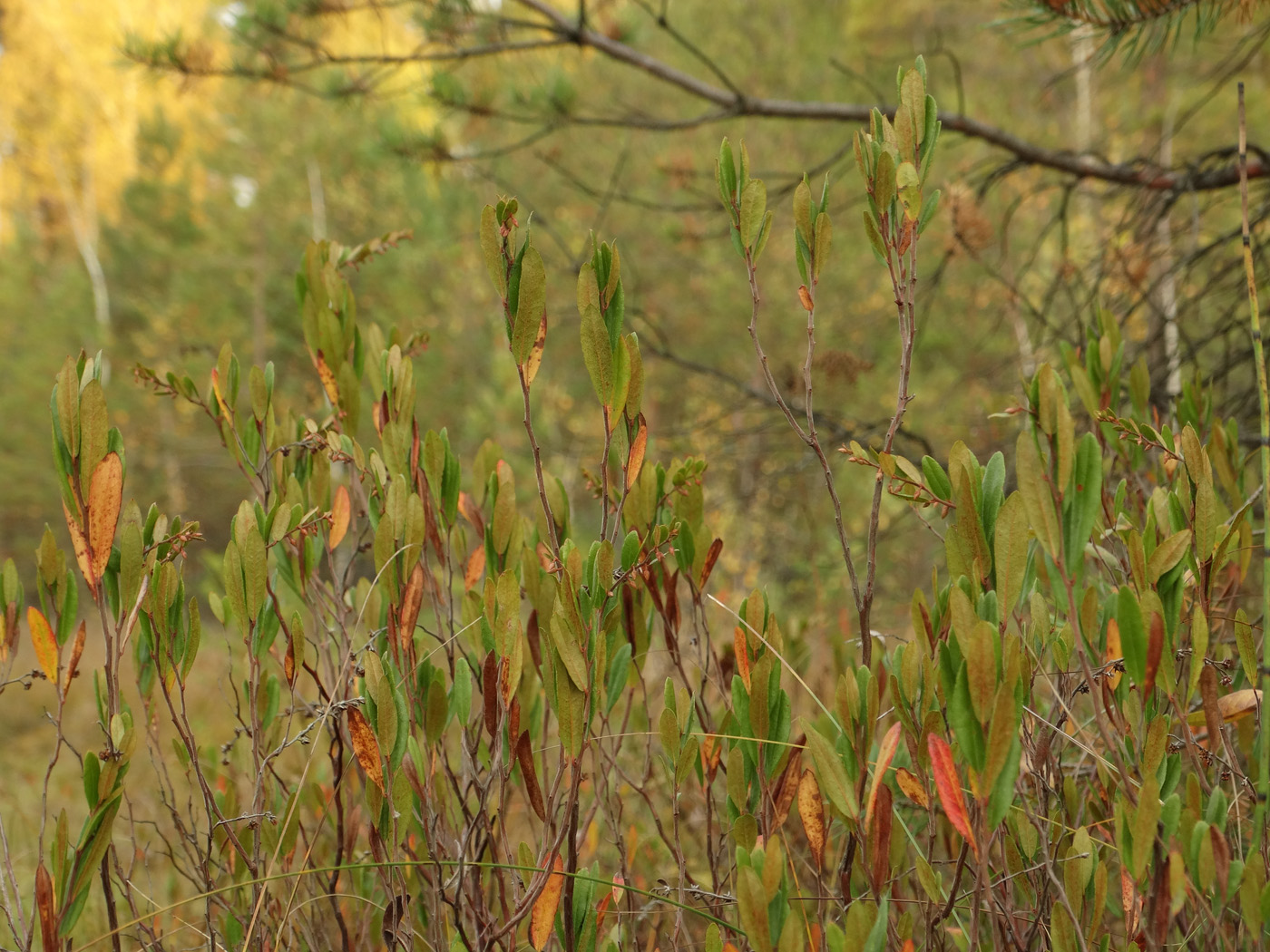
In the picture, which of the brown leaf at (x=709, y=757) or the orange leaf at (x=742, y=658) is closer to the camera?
the orange leaf at (x=742, y=658)

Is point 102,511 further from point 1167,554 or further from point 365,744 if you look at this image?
point 1167,554

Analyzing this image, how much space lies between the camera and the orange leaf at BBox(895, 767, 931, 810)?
0.84 meters

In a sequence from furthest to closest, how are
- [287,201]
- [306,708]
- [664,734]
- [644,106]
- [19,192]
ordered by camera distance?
[19,192], [287,201], [644,106], [306,708], [664,734]

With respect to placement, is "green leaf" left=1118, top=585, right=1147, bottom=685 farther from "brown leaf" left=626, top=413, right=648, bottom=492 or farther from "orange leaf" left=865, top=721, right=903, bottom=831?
"brown leaf" left=626, top=413, right=648, bottom=492

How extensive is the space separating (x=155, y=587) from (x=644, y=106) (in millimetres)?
10707

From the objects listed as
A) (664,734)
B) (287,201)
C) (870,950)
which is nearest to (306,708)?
(664,734)

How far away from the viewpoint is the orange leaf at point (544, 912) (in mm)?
825

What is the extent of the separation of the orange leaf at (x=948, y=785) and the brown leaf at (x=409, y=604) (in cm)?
58

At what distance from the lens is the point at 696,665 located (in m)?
1.15

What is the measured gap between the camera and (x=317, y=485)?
131 cm

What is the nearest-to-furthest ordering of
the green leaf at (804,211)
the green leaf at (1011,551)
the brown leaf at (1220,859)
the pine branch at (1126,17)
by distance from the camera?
1. the brown leaf at (1220,859)
2. the green leaf at (1011,551)
3. the green leaf at (804,211)
4. the pine branch at (1126,17)

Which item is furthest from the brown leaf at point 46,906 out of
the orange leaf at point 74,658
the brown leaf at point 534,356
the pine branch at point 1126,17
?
the pine branch at point 1126,17

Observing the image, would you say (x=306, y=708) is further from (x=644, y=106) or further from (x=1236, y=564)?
(x=644, y=106)

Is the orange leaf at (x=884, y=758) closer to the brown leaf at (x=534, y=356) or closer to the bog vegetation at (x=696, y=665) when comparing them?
the bog vegetation at (x=696, y=665)
